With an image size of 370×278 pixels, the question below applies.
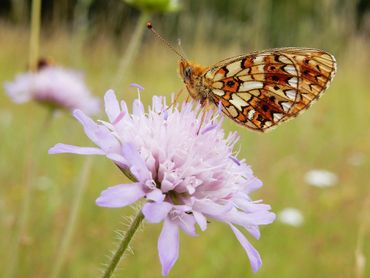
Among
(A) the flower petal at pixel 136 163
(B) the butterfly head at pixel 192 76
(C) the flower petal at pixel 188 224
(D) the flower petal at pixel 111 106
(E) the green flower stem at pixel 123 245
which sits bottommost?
(E) the green flower stem at pixel 123 245

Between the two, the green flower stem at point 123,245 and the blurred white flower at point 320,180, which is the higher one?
the blurred white flower at point 320,180

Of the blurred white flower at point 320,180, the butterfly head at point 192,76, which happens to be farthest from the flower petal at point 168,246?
the blurred white flower at point 320,180

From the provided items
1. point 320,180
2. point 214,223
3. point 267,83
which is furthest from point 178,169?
point 320,180

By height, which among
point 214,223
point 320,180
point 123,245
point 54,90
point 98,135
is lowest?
point 123,245

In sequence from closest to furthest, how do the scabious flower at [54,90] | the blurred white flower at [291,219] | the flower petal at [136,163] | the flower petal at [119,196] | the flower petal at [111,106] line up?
the flower petal at [119,196] < the flower petal at [136,163] < the flower petal at [111,106] < the scabious flower at [54,90] < the blurred white flower at [291,219]

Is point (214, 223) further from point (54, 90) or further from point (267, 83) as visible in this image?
point (267, 83)

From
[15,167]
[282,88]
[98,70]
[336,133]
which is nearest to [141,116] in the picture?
[282,88]

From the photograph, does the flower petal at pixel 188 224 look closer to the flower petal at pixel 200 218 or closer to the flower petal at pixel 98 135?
the flower petal at pixel 200 218
